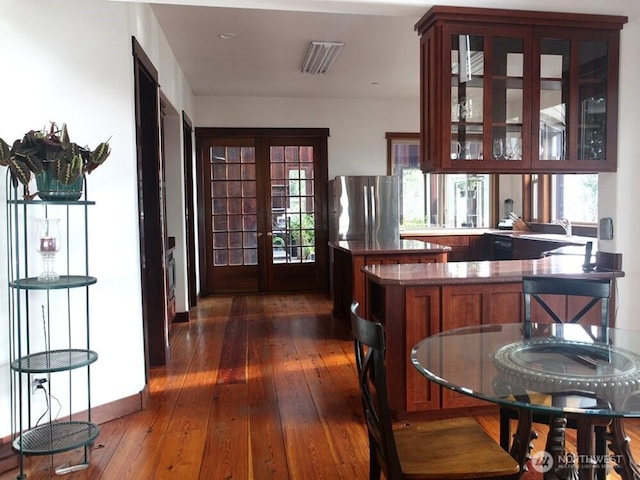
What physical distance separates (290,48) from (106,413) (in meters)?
3.59

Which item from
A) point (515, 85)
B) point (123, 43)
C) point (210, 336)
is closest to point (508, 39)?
point (515, 85)

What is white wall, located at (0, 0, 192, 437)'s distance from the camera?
2545 mm

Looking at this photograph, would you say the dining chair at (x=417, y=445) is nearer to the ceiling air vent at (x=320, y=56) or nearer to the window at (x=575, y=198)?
the ceiling air vent at (x=320, y=56)

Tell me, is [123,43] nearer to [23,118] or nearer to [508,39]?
[23,118]

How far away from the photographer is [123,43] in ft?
10.1

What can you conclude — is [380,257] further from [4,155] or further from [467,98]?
[4,155]

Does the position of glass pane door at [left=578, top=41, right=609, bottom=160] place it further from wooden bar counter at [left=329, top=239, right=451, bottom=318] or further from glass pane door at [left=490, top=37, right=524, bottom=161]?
wooden bar counter at [left=329, top=239, right=451, bottom=318]

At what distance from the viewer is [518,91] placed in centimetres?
299

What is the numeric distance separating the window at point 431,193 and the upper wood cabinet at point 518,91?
449 centimetres

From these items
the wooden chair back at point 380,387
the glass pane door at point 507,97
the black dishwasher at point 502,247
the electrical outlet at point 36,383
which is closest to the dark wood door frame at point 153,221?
the electrical outlet at point 36,383

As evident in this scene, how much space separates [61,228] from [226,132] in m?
4.55

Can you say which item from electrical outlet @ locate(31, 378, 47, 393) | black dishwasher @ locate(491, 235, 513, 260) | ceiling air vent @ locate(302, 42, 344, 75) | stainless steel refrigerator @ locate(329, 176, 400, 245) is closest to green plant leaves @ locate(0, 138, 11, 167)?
electrical outlet @ locate(31, 378, 47, 393)

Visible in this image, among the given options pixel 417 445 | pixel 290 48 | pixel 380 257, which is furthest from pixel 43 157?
pixel 290 48

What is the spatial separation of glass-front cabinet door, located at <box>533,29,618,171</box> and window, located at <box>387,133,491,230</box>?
448 cm
